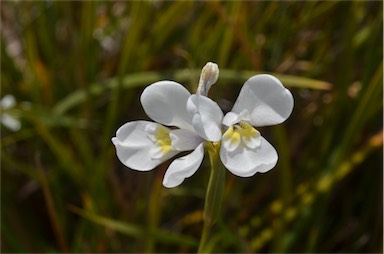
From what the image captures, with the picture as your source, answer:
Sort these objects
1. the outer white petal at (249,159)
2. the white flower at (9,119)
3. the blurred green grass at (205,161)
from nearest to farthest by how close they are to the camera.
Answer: the outer white petal at (249,159) → the blurred green grass at (205,161) → the white flower at (9,119)

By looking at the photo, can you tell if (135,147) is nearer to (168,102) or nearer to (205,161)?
(168,102)

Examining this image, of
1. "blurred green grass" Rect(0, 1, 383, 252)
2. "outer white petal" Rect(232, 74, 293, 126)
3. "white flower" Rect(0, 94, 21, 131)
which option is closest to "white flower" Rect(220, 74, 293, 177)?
"outer white petal" Rect(232, 74, 293, 126)

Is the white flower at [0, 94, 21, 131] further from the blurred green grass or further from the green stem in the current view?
the green stem

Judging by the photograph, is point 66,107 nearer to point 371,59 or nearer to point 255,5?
point 255,5

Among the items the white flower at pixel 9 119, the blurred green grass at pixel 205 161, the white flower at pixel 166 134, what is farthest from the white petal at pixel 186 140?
the white flower at pixel 9 119

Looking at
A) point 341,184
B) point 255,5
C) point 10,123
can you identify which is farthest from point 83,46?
point 341,184

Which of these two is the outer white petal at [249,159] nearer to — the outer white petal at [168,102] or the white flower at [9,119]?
the outer white petal at [168,102]

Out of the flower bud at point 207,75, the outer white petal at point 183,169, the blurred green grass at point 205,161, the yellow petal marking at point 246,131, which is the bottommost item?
the outer white petal at point 183,169
